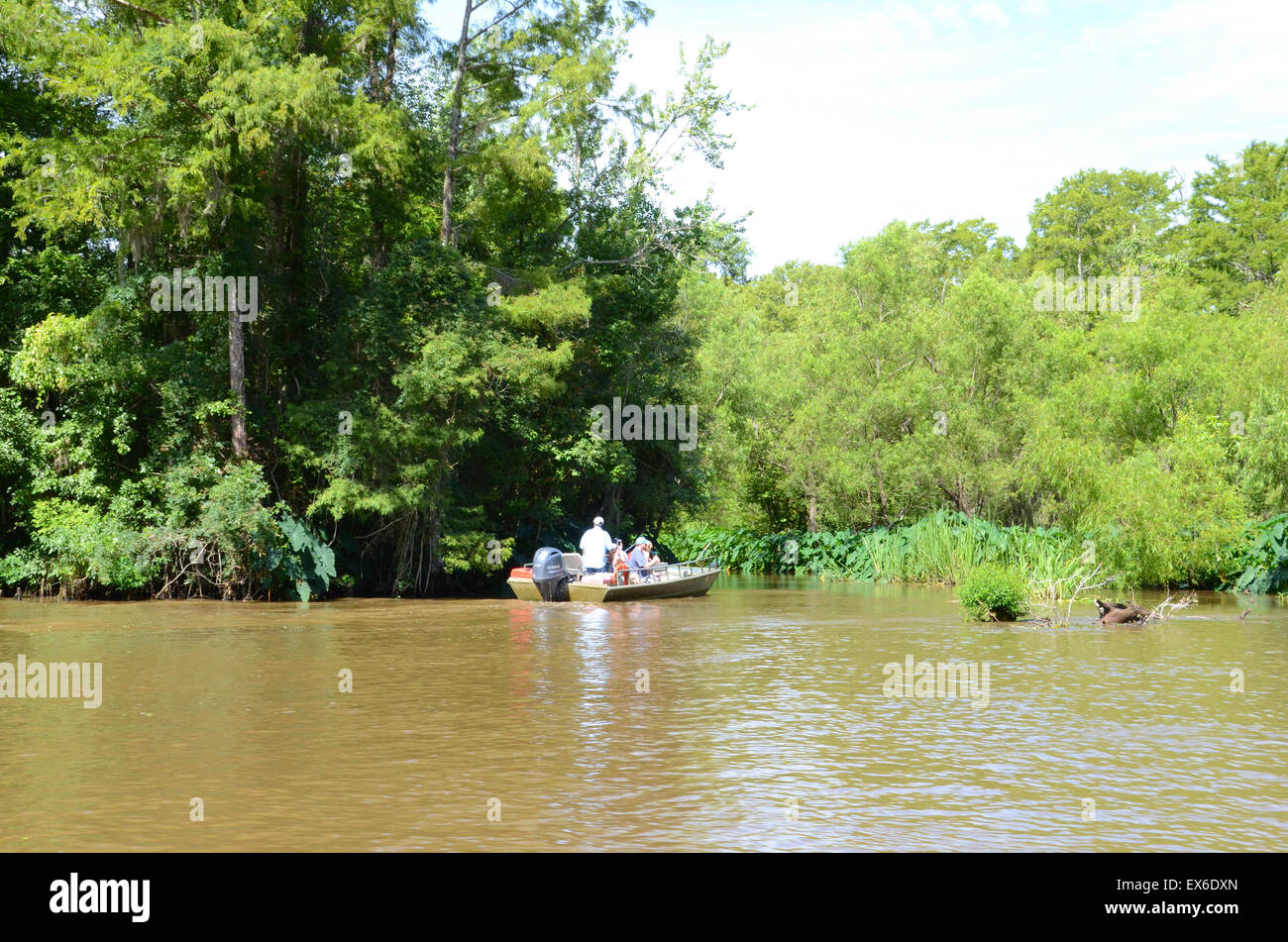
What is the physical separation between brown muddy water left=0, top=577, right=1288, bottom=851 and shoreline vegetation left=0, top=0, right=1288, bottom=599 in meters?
8.26

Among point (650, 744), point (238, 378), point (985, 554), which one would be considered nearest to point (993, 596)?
point (985, 554)

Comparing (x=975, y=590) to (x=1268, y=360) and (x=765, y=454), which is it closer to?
(x=1268, y=360)

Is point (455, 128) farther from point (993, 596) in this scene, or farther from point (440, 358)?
point (993, 596)

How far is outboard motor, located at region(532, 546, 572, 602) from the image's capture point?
2844 cm

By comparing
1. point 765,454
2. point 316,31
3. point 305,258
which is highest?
point 316,31

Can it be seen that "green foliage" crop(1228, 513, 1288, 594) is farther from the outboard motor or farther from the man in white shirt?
the outboard motor

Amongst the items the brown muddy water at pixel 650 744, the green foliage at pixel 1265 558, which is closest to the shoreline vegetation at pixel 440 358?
the green foliage at pixel 1265 558

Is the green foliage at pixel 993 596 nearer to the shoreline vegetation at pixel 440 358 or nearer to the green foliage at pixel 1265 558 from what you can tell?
the shoreline vegetation at pixel 440 358

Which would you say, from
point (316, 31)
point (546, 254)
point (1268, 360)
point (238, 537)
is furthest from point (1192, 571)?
A: point (316, 31)

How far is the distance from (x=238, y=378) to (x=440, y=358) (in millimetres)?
4897

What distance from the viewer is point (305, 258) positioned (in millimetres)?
31562

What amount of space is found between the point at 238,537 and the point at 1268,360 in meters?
28.3

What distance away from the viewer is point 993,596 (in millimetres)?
22078
